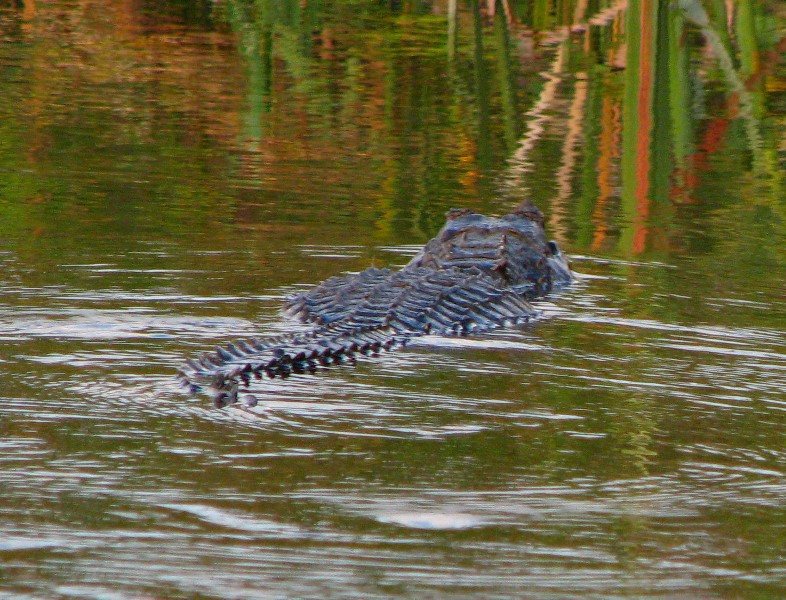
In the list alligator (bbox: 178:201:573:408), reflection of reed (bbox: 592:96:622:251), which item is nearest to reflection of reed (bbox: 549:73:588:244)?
reflection of reed (bbox: 592:96:622:251)

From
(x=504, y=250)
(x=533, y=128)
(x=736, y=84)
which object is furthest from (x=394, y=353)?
(x=736, y=84)

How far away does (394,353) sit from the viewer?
5207 mm

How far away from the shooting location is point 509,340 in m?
5.45

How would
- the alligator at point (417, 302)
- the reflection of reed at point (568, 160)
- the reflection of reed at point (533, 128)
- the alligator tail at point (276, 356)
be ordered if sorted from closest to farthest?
1. the alligator tail at point (276, 356)
2. the alligator at point (417, 302)
3. the reflection of reed at point (568, 160)
4. the reflection of reed at point (533, 128)

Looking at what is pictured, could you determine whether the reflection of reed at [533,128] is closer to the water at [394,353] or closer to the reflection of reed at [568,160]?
the water at [394,353]

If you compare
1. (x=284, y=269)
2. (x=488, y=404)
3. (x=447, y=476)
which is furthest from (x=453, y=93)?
(x=447, y=476)

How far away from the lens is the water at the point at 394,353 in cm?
329

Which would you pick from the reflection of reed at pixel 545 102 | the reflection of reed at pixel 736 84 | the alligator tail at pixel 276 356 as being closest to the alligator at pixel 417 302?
the alligator tail at pixel 276 356

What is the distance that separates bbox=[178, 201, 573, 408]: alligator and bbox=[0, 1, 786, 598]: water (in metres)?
0.14

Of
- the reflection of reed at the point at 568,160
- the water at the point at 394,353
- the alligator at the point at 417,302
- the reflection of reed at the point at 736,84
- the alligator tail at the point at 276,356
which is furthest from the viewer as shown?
→ the reflection of reed at the point at 736,84

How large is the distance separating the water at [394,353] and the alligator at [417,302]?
0.45 ft

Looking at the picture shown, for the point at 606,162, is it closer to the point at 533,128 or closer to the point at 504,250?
the point at 533,128

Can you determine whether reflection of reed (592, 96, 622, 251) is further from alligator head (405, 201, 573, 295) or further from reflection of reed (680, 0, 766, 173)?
reflection of reed (680, 0, 766, 173)

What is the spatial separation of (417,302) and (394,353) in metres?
0.58
